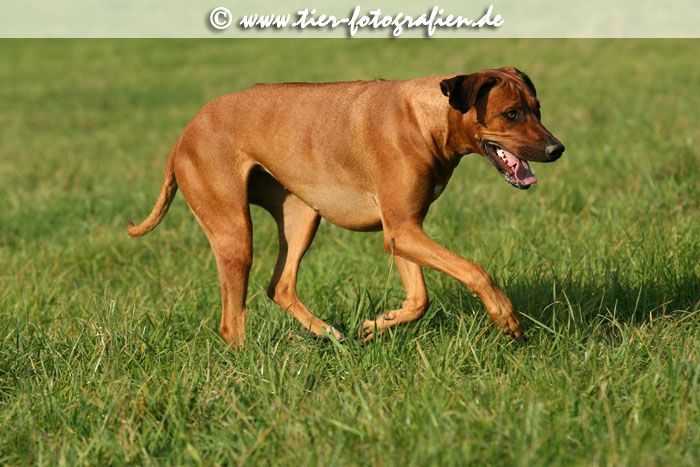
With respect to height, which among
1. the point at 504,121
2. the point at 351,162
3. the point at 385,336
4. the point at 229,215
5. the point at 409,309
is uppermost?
the point at 504,121

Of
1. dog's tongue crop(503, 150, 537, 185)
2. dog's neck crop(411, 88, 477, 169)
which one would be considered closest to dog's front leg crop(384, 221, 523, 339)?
dog's neck crop(411, 88, 477, 169)

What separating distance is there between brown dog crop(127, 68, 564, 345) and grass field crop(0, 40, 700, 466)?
28 cm

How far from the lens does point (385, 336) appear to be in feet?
14.0

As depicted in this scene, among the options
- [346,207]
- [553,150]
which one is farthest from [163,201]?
[553,150]

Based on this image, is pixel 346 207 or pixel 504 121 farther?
pixel 346 207

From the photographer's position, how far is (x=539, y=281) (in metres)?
4.66

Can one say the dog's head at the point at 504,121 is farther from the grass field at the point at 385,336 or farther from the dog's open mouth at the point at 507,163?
the grass field at the point at 385,336

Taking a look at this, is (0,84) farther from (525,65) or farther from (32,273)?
(32,273)

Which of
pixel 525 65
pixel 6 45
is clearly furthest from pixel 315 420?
pixel 6 45

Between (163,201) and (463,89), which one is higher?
(463,89)

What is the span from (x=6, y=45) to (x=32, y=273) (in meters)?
25.0

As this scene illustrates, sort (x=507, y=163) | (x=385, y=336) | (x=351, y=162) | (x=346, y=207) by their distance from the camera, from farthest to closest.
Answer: (x=346, y=207)
(x=351, y=162)
(x=385, y=336)
(x=507, y=163)

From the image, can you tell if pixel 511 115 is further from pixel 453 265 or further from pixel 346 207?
pixel 346 207

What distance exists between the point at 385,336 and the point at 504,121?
1303 mm
